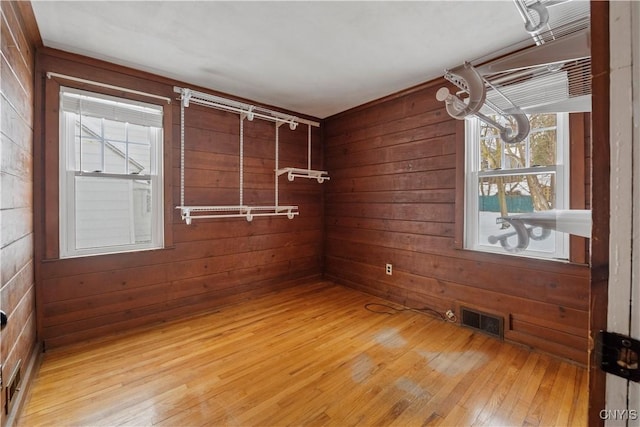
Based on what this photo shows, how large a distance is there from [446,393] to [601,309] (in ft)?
5.11

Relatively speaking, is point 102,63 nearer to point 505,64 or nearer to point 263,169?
point 263,169

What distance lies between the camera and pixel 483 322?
244 centimetres

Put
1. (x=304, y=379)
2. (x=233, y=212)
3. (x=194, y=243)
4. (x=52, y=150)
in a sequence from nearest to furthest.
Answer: (x=304, y=379) → (x=52, y=150) → (x=194, y=243) → (x=233, y=212)

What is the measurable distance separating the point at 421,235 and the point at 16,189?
3.05 m

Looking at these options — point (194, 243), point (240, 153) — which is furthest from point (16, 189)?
point (240, 153)

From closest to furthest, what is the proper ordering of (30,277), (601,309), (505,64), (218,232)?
(601,309), (505,64), (30,277), (218,232)

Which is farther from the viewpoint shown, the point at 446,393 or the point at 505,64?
the point at 446,393

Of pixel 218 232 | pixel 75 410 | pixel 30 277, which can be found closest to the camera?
pixel 75 410

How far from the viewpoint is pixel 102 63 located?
91.8 inches

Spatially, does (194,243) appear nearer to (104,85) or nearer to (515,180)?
(104,85)

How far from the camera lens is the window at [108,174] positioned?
2.25m

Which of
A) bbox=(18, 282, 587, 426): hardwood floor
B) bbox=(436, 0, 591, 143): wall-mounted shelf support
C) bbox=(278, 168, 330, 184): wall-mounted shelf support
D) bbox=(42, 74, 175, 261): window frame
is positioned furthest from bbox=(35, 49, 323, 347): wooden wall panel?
bbox=(436, 0, 591, 143): wall-mounted shelf support

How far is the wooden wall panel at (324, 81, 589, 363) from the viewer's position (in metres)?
2.11

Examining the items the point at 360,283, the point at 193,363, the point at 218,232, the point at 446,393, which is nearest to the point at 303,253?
the point at 360,283
